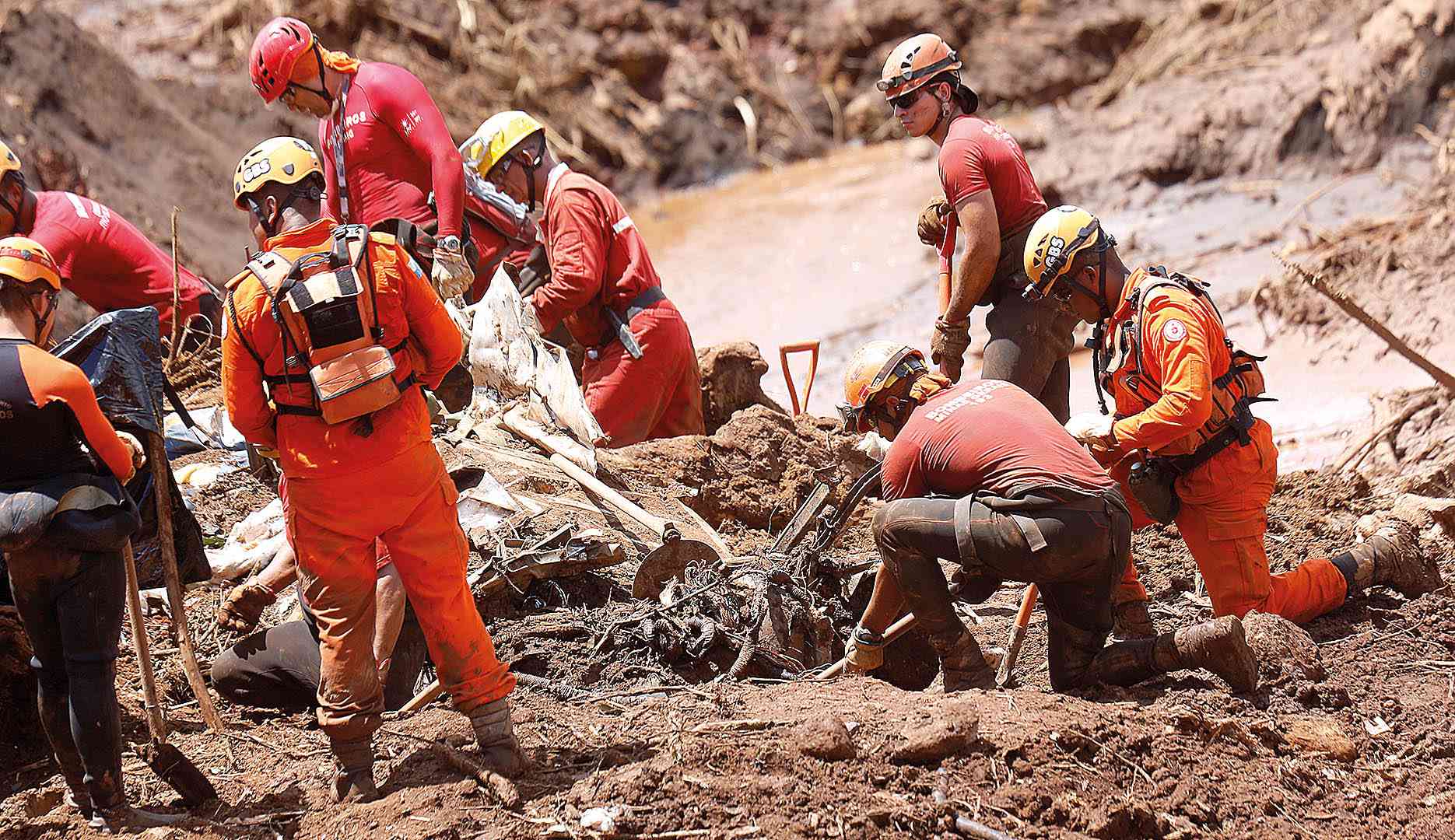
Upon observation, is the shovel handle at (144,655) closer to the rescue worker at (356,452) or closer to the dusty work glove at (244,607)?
the rescue worker at (356,452)

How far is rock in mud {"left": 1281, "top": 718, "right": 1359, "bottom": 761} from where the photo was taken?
14.5 feet

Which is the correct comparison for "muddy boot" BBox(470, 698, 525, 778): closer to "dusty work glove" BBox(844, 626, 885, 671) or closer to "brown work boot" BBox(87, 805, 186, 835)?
"brown work boot" BBox(87, 805, 186, 835)

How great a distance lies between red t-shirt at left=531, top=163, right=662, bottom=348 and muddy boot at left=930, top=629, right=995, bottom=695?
2.77 m

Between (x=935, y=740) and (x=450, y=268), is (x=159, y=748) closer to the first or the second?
(x=935, y=740)

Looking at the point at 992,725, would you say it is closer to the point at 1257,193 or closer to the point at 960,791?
the point at 960,791

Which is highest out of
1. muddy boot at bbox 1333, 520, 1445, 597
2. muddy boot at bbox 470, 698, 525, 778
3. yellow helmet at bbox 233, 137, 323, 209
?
yellow helmet at bbox 233, 137, 323, 209

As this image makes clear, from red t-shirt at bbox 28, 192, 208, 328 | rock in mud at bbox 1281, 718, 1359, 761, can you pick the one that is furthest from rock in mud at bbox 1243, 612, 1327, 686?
red t-shirt at bbox 28, 192, 208, 328

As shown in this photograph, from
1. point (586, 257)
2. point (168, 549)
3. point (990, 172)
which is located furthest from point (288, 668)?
point (990, 172)

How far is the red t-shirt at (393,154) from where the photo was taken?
257 inches

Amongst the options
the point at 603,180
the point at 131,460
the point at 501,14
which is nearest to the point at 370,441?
the point at 131,460

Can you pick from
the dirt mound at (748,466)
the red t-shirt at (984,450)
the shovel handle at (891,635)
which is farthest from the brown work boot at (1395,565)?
the dirt mound at (748,466)

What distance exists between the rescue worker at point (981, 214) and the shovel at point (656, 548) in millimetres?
1378

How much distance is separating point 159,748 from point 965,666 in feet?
8.93

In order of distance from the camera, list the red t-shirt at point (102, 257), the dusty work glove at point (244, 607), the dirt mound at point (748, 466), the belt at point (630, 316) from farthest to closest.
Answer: the dirt mound at point (748, 466) < the belt at point (630, 316) < the red t-shirt at point (102, 257) < the dusty work glove at point (244, 607)
